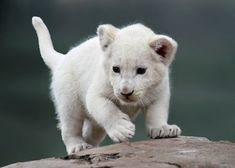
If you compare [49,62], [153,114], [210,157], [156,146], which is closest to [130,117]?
[153,114]

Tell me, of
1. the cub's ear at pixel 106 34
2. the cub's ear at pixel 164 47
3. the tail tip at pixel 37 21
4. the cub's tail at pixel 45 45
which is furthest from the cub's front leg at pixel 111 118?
the tail tip at pixel 37 21

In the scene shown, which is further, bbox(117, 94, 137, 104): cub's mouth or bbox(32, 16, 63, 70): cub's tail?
bbox(32, 16, 63, 70): cub's tail

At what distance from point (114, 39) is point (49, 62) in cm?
284

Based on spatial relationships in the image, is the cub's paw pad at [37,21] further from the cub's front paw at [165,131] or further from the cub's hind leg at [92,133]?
the cub's front paw at [165,131]

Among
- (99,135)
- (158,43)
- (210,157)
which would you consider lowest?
(210,157)

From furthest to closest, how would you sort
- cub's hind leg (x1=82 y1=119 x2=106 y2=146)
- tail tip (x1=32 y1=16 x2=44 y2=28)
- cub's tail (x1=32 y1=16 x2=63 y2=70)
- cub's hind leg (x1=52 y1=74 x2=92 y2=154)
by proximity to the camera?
tail tip (x1=32 y1=16 x2=44 y2=28)
cub's tail (x1=32 y1=16 x2=63 y2=70)
cub's hind leg (x1=82 y1=119 x2=106 y2=146)
cub's hind leg (x1=52 y1=74 x2=92 y2=154)

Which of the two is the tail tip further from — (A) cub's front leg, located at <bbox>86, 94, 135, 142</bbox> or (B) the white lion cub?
(A) cub's front leg, located at <bbox>86, 94, 135, 142</bbox>

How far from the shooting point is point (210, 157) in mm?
7652

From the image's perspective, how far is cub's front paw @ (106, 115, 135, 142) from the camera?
8.37m

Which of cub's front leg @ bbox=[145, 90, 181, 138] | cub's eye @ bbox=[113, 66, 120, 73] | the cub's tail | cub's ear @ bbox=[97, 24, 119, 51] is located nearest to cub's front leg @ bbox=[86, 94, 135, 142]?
cub's front leg @ bbox=[145, 90, 181, 138]

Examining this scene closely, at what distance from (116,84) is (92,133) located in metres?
2.52

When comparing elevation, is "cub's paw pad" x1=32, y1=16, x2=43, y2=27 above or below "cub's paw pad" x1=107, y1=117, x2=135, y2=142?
above

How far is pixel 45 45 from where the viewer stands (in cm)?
1145

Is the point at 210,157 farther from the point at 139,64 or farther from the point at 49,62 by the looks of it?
the point at 49,62
